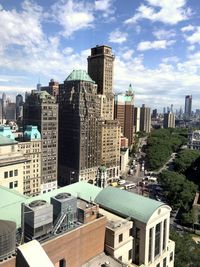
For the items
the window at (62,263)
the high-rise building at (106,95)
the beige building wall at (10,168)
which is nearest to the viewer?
the window at (62,263)

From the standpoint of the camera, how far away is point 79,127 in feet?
442

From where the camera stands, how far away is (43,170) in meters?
126

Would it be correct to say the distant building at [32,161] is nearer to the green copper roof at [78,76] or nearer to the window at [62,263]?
the green copper roof at [78,76]

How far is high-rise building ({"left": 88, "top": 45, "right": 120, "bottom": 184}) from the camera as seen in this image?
15286cm

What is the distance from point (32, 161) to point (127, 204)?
8282 cm

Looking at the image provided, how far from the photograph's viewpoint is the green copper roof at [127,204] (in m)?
39.6

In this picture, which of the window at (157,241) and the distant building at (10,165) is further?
the distant building at (10,165)

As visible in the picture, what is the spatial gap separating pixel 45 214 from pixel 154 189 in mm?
104418

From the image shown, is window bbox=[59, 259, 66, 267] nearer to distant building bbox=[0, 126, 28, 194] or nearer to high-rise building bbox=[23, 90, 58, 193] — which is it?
distant building bbox=[0, 126, 28, 194]

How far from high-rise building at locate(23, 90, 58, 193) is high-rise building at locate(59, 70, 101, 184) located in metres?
12.0

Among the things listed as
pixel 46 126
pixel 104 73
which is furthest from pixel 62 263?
pixel 104 73

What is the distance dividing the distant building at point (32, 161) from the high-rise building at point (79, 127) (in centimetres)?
2248

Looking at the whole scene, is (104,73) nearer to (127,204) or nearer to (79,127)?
(79,127)

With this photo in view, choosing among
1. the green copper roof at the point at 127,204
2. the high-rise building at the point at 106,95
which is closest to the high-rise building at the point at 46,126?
the high-rise building at the point at 106,95
